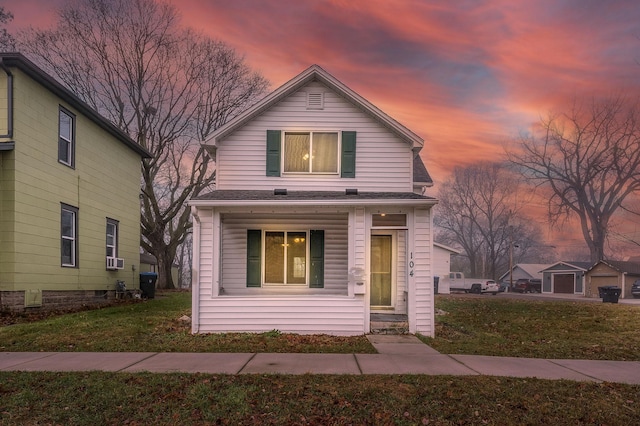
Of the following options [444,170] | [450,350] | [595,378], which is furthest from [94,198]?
[444,170]

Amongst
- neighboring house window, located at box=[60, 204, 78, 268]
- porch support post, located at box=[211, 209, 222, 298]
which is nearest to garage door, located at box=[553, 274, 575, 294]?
porch support post, located at box=[211, 209, 222, 298]

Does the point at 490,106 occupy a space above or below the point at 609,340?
above

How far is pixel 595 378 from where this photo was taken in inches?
261

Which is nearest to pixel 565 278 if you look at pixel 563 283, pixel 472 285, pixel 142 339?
pixel 563 283

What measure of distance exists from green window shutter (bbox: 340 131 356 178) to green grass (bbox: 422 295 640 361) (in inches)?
189

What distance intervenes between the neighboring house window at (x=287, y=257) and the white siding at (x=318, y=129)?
1399mm

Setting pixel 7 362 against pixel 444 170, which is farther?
pixel 444 170

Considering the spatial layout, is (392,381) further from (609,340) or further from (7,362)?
(609,340)

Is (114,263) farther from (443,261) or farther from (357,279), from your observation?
(443,261)

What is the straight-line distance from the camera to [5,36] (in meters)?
21.7

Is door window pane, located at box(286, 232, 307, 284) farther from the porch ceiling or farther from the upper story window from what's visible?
the porch ceiling

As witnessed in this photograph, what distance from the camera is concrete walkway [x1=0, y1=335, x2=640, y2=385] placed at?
265 inches

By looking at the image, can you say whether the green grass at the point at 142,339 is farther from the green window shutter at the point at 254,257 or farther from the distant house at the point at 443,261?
the distant house at the point at 443,261

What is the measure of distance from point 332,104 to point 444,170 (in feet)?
169
